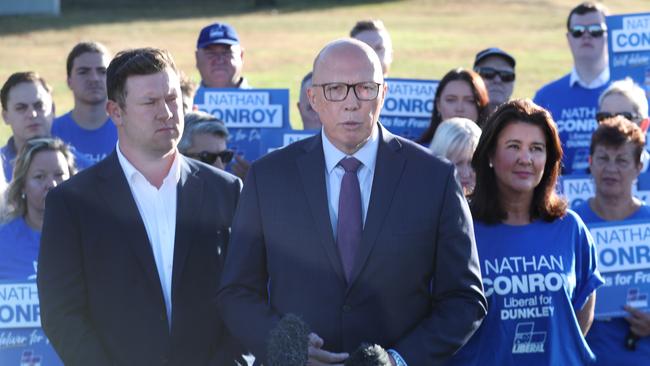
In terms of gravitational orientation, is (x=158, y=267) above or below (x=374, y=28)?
below

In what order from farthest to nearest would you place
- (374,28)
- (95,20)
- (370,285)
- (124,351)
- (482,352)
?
(95,20), (374,28), (482,352), (124,351), (370,285)

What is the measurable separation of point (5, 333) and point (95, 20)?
32503 millimetres

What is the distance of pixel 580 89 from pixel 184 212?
5.76 m

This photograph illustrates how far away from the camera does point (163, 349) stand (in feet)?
16.6

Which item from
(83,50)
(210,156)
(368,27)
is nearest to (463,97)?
(368,27)

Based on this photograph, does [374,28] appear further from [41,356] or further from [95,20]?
[95,20]

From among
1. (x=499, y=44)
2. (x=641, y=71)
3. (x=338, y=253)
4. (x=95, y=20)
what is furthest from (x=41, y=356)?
(x=95, y=20)

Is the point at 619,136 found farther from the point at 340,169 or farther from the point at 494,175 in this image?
the point at 340,169

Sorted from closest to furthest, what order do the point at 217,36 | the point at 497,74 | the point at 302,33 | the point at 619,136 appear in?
1. the point at 619,136
2. the point at 497,74
3. the point at 217,36
4. the point at 302,33

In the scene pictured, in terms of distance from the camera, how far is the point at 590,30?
1026 cm

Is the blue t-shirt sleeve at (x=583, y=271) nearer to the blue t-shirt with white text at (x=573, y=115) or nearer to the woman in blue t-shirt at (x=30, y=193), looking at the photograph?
the woman in blue t-shirt at (x=30, y=193)

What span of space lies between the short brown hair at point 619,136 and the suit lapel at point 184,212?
3.04 meters

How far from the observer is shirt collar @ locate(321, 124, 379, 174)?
15.9ft

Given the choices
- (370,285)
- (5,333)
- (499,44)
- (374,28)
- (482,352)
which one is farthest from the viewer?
(499,44)
